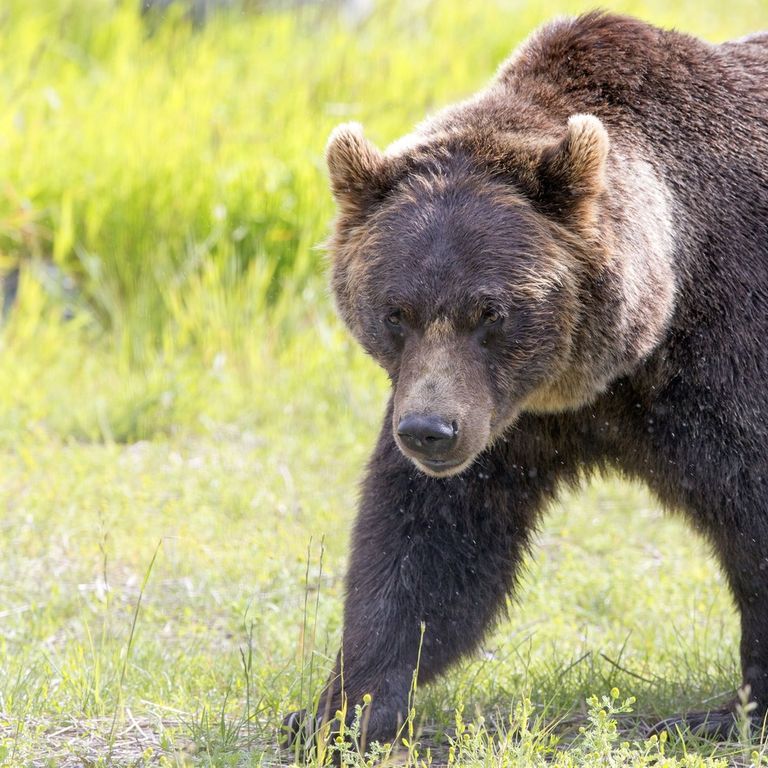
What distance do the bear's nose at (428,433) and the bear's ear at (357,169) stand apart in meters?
0.76

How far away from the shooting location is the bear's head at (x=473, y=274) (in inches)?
137

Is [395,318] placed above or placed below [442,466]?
above

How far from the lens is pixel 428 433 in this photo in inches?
132

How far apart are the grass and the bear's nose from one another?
2.21ft

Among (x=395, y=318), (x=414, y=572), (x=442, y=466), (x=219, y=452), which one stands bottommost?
(x=219, y=452)

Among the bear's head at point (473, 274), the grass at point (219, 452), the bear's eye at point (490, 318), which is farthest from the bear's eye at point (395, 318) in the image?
the grass at point (219, 452)

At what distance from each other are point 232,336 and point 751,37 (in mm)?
3753

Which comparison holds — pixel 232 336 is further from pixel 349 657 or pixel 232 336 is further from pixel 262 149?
pixel 349 657

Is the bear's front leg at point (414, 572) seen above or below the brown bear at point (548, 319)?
below

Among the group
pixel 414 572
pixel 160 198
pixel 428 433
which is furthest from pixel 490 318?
pixel 160 198

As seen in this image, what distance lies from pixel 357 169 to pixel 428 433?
88 centimetres

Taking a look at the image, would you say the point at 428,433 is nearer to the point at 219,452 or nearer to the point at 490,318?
the point at 490,318

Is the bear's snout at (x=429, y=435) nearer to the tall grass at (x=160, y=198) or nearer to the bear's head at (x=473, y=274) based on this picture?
the bear's head at (x=473, y=274)

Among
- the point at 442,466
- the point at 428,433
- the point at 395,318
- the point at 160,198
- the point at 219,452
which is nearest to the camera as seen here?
the point at 428,433
